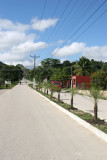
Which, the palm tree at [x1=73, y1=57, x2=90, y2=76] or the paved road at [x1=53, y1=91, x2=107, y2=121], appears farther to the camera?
the palm tree at [x1=73, y1=57, x2=90, y2=76]

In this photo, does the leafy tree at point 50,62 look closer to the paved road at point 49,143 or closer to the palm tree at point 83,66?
the palm tree at point 83,66

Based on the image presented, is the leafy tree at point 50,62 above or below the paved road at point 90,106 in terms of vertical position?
A: above

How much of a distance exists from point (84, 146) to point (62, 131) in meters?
1.76

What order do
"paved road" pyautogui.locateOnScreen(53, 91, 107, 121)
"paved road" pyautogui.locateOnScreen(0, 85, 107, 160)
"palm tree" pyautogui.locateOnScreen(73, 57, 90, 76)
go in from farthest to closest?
"palm tree" pyautogui.locateOnScreen(73, 57, 90, 76) → "paved road" pyautogui.locateOnScreen(53, 91, 107, 121) → "paved road" pyautogui.locateOnScreen(0, 85, 107, 160)

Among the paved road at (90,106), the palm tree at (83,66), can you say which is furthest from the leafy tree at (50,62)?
the paved road at (90,106)

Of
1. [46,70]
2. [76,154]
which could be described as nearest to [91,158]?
[76,154]

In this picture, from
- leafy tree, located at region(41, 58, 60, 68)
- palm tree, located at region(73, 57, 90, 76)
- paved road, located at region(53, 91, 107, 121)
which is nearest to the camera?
paved road, located at region(53, 91, 107, 121)

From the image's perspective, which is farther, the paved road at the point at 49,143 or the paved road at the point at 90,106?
the paved road at the point at 90,106

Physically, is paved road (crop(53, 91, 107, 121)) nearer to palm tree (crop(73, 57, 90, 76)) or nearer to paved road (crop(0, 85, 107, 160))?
paved road (crop(0, 85, 107, 160))

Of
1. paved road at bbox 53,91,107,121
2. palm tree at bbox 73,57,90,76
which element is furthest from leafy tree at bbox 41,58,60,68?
paved road at bbox 53,91,107,121

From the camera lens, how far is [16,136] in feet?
20.0

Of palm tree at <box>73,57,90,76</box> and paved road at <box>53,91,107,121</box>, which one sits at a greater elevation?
palm tree at <box>73,57,90,76</box>

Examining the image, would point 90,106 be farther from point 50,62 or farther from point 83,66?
point 50,62

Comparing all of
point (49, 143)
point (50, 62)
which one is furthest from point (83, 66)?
point (49, 143)
